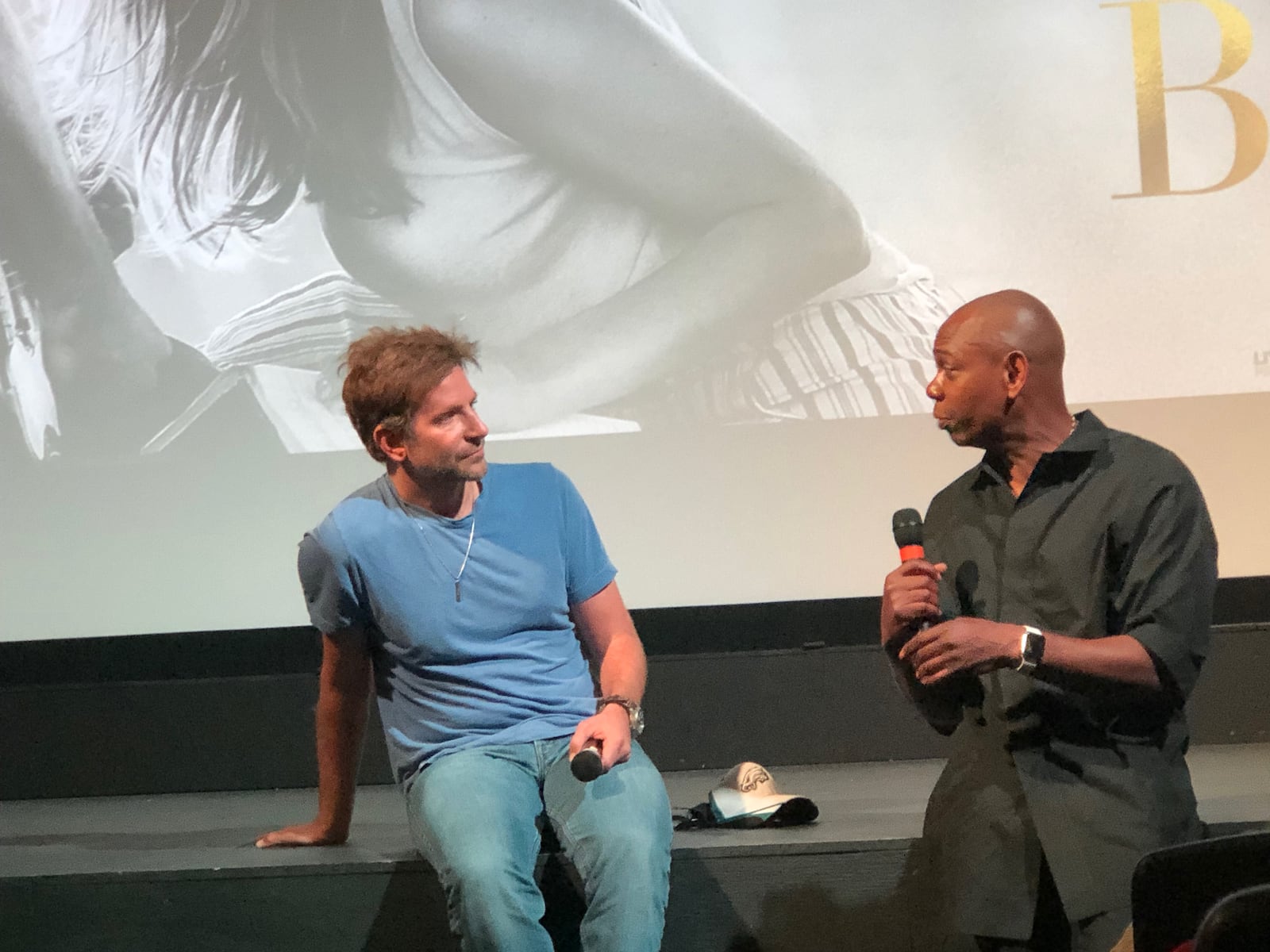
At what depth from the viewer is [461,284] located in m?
2.77

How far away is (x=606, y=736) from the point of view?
1.68 meters

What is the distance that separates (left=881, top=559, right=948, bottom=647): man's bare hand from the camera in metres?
1.53

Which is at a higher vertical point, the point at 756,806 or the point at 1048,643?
the point at 1048,643

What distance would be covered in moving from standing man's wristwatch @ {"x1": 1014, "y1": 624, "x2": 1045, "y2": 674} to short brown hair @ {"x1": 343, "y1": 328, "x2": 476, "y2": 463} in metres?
0.88

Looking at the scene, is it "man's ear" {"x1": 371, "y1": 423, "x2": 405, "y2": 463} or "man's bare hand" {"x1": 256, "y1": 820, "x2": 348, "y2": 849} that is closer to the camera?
"man's ear" {"x1": 371, "y1": 423, "x2": 405, "y2": 463}

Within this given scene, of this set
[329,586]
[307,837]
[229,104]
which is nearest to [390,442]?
[329,586]

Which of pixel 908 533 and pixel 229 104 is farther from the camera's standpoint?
pixel 229 104

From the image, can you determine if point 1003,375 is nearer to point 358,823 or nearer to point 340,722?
point 340,722

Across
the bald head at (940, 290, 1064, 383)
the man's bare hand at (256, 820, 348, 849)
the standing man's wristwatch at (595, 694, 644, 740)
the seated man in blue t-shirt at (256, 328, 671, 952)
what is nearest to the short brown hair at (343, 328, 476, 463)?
the seated man in blue t-shirt at (256, 328, 671, 952)

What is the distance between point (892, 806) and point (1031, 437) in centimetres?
83

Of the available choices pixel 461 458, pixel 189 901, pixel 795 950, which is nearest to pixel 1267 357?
pixel 795 950

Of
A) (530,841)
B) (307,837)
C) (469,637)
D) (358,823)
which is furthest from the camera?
(358,823)

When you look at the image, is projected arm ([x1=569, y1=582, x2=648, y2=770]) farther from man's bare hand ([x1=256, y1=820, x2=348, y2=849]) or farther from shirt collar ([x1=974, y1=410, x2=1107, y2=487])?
shirt collar ([x1=974, y1=410, x2=1107, y2=487])

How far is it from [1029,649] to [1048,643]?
3cm
